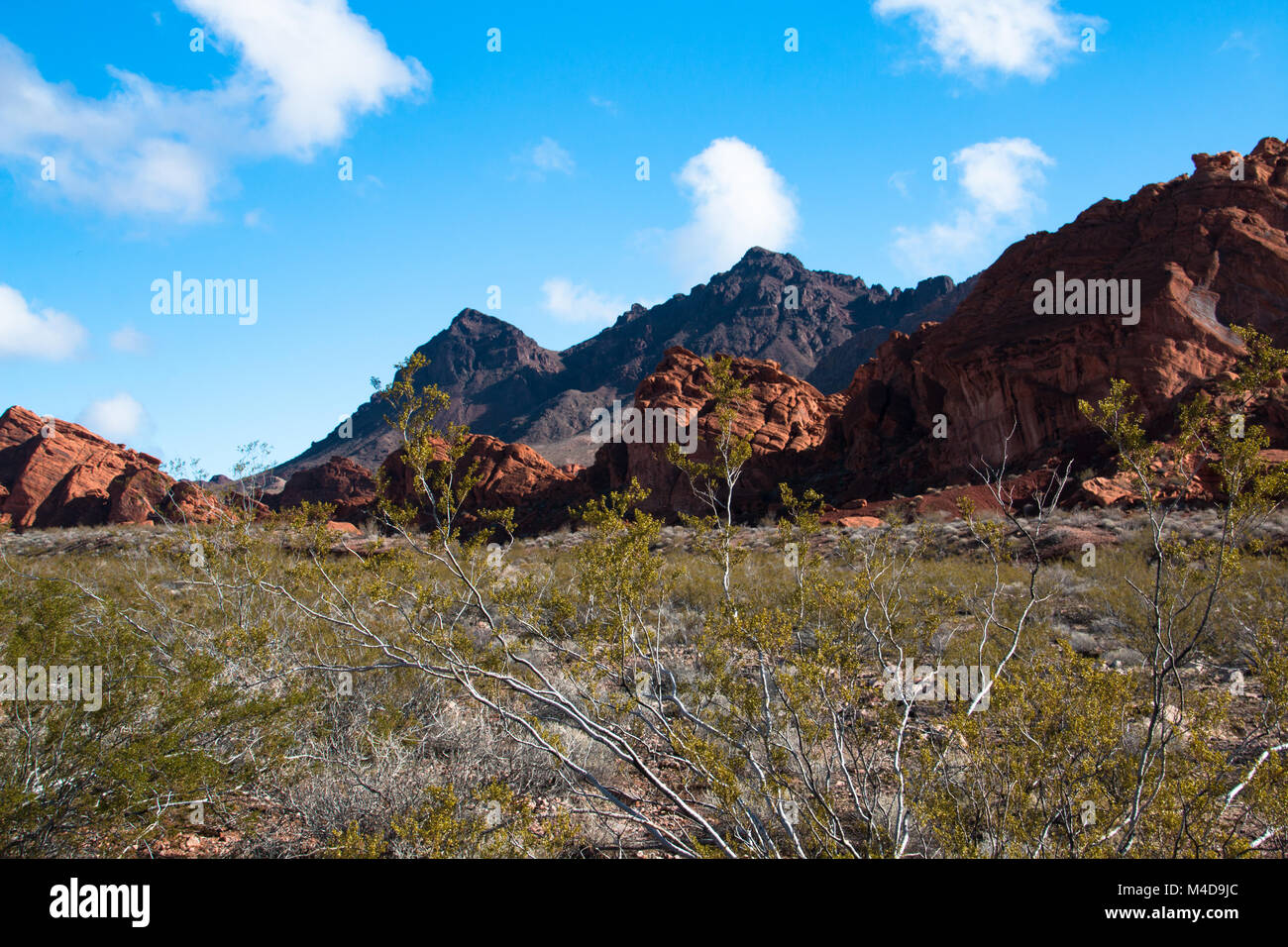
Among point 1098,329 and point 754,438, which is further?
point 754,438

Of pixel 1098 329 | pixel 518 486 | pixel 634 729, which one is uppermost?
pixel 1098 329

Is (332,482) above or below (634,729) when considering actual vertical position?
above

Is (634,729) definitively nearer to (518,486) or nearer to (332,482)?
(518,486)

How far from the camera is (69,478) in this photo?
3769 centimetres

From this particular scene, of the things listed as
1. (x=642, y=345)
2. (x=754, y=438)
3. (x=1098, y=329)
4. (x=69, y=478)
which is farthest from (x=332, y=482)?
(x=642, y=345)

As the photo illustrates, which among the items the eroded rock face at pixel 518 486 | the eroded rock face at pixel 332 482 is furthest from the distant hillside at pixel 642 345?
the eroded rock face at pixel 518 486

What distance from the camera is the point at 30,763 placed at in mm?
3291

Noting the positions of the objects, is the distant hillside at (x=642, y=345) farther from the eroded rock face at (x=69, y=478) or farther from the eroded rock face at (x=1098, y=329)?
the eroded rock face at (x=1098, y=329)

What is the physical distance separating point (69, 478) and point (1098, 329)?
177 ft

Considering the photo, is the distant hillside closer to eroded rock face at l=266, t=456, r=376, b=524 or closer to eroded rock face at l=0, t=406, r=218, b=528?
eroded rock face at l=266, t=456, r=376, b=524

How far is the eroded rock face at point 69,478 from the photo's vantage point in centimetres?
3391

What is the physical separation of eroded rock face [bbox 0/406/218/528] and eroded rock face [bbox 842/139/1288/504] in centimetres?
3694

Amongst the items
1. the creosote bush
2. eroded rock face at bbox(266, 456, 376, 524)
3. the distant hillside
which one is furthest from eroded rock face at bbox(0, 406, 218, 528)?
the distant hillside
